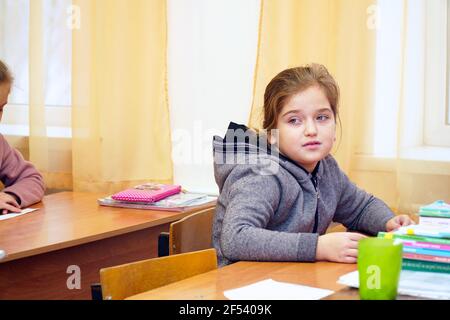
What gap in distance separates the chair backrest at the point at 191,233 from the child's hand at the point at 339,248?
1.56 feet

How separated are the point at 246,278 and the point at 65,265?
2.59ft

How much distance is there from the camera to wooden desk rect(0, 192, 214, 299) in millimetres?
1949

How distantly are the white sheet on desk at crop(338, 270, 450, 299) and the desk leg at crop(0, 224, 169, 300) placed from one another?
Result: 36.7 inches

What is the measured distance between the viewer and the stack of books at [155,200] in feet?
8.21

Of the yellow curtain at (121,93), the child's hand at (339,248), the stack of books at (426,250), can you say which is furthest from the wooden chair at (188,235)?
the yellow curtain at (121,93)

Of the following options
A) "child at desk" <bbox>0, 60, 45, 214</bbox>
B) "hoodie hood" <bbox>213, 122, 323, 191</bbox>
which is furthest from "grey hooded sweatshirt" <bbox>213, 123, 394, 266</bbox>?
"child at desk" <bbox>0, 60, 45, 214</bbox>

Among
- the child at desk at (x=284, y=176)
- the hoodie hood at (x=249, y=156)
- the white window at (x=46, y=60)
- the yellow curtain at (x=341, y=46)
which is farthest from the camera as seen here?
the white window at (x=46, y=60)

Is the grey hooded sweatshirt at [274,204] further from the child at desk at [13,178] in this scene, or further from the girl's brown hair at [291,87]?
the child at desk at [13,178]

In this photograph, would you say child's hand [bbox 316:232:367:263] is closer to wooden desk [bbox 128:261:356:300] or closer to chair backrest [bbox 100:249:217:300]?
wooden desk [bbox 128:261:356:300]

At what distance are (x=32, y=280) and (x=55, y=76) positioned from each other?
1623 mm

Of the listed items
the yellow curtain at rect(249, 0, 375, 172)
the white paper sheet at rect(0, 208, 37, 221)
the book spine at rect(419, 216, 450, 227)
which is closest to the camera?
the book spine at rect(419, 216, 450, 227)

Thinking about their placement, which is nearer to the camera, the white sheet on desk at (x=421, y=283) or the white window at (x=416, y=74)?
the white sheet on desk at (x=421, y=283)

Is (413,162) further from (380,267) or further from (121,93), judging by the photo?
(380,267)
